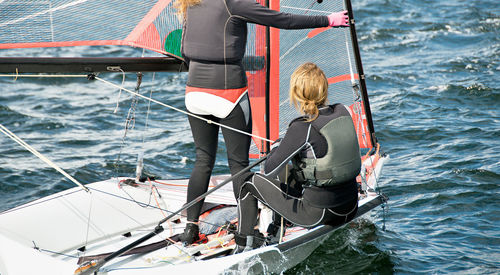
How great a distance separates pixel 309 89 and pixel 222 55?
19.7 inches

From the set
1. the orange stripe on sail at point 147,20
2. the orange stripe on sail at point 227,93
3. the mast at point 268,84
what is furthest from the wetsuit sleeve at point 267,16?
the mast at point 268,84

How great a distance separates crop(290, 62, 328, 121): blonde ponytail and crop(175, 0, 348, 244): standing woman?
27 cm

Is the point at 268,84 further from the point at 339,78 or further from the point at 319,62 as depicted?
the point at 339,78

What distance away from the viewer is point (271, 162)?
2799 mm

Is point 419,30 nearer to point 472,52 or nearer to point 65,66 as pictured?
point 472,52

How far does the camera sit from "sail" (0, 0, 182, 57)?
3002 millimetres

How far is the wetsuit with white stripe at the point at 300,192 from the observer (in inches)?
109

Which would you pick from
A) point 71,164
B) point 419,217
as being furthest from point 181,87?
point 419,217

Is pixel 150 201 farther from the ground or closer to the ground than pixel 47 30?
closer to the ground

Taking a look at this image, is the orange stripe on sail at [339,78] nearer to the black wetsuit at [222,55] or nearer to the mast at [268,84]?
the mast at [268,84]

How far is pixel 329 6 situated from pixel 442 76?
3.60 meters

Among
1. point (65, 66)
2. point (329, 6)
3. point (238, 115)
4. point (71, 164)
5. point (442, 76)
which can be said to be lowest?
point (71, 164)

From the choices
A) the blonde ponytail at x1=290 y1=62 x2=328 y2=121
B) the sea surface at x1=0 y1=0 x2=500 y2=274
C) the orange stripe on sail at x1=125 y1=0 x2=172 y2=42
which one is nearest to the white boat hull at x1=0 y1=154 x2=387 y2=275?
the sea surface at x1=0 y1=0 x2=500 y2=274

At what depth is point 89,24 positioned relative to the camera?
125 inches
